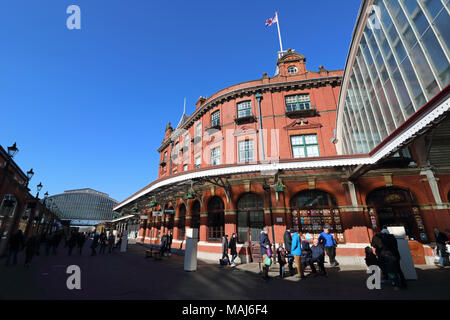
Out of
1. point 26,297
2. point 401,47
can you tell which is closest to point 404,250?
point 401,47

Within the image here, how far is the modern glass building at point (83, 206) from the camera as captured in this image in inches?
3526

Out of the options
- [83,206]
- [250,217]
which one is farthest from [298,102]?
[83,206]

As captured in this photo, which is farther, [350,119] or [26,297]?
[350,119]

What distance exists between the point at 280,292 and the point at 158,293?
3.57 meters

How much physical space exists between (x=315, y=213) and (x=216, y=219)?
690 centimetres

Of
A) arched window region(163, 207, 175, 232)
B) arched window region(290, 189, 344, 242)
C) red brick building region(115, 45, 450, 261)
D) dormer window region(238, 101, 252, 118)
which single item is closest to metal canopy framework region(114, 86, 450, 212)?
red brick building region(115, 45, 450, 261)

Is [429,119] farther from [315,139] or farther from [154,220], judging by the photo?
[154,220]

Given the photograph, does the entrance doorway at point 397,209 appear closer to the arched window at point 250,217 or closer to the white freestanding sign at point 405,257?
the white freestanding sign at point 405,257

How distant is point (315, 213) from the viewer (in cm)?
1241

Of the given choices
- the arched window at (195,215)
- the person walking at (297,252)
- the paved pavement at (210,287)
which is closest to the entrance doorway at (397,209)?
the paved pavement at (210,287)

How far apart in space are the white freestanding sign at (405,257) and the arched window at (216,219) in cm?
976

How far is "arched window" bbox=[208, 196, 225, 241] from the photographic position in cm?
1436

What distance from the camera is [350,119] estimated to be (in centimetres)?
1322

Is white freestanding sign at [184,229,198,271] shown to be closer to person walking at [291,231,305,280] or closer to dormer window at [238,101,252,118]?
person walking at [291,231,305,280]
